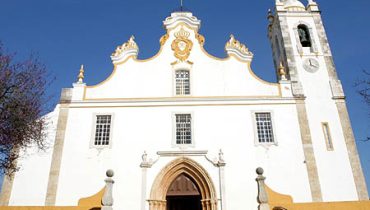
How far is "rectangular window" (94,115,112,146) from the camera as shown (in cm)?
1449

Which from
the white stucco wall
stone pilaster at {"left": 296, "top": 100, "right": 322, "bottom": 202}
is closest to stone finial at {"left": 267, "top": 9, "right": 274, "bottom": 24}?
stone pilaster at {"left": 296, "top": 100, "right": 322, "bottom": 202}

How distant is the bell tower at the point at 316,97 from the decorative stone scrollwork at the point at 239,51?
6.85 feet

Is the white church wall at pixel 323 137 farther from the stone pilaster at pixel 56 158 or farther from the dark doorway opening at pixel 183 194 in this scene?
the stone pilaster at pixel 56 158

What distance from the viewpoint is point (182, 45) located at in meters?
16.7

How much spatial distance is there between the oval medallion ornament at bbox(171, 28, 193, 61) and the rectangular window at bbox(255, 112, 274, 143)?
4.82 meters

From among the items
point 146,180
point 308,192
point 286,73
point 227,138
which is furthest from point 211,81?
point 308,192

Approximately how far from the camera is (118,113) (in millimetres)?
14945

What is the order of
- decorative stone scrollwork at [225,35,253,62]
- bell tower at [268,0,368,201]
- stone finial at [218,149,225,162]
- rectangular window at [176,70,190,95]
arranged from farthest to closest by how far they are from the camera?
decorative stone scrollwork at [225,35,253,62]
rectangular window at [176,70,190,95]
stone finial at [218,149,225,162]
bell tower at [268,0,368,201]

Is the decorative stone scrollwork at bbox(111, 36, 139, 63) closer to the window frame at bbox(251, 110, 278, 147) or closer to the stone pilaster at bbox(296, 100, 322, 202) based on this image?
the window frame at bbox(251, 110, 278, 147)

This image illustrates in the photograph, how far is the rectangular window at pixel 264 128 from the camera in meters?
14.4

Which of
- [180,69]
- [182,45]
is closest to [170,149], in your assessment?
[180,69]

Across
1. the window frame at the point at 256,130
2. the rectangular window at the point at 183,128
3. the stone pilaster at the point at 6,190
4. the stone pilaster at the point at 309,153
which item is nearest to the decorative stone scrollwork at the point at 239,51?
the window frame at the point at 256,130

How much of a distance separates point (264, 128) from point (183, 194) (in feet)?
15.8

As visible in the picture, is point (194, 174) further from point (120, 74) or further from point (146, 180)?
point (120, 74)
